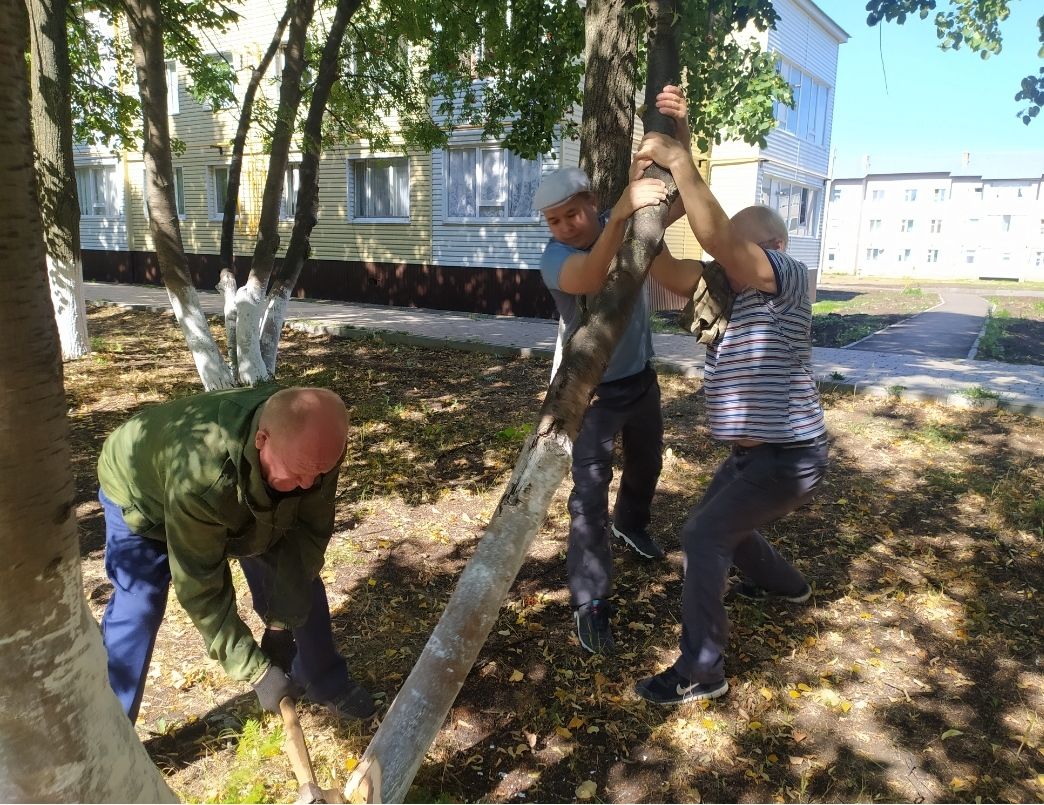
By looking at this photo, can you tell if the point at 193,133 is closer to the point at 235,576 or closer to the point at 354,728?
the point at 235,576

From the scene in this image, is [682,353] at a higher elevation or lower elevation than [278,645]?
higher

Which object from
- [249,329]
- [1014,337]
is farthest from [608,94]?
[1014,337]

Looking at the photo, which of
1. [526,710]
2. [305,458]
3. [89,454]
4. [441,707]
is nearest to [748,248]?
[305,458]

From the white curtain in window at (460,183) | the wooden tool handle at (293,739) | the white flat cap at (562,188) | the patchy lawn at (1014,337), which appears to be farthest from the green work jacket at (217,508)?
the white curtain in window at (460,183)

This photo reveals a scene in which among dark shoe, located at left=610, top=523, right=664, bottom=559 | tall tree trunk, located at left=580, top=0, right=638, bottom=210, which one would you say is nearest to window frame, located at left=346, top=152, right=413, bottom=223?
tall tree trunk, located at left=580, top=0, right=638, bottom=210

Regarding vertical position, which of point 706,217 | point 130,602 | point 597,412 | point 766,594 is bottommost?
point 766,594

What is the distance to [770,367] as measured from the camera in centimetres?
262

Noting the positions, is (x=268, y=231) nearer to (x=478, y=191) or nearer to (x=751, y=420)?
(x=751, y=420)

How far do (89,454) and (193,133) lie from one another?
16841 mm

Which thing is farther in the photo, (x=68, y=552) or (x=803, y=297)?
(x=803, y=297)

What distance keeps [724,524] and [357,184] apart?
16.5 m

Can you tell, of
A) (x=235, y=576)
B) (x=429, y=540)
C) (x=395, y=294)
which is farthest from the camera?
(x=395, y=294)

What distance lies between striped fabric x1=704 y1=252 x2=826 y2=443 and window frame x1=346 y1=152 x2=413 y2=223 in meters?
14.6

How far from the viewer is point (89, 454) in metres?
5.87
